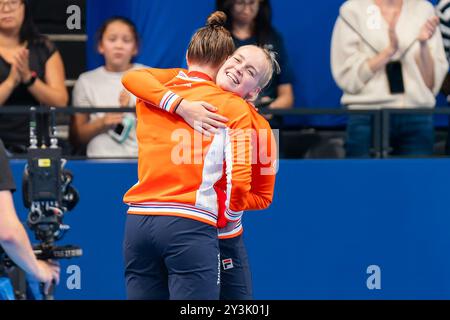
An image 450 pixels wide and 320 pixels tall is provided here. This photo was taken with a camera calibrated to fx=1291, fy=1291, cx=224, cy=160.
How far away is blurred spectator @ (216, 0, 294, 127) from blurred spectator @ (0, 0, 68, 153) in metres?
1.19

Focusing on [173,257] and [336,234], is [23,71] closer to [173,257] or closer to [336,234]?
[336,234]

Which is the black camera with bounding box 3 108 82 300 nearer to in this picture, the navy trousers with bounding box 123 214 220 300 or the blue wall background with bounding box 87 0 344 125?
the navy trousers with bounding box 123 214 220 300

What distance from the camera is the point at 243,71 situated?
18.7 feet

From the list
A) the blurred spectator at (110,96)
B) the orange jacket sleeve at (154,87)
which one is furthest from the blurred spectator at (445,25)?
the orange jacket sleeve at (154,87)

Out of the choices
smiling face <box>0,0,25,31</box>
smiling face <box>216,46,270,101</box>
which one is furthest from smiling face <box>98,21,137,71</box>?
smiling face <box>216,46,270,101</box>

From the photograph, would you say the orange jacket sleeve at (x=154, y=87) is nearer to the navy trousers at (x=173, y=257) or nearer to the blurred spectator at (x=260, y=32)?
the navy trousers at (x=173, y=257)

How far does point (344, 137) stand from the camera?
8.73 meters

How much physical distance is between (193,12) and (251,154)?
343cm

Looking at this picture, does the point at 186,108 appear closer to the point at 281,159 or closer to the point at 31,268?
the point at 31,268

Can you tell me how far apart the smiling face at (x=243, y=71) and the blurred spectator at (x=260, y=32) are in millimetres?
2745

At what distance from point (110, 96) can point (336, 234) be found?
5.74 feet

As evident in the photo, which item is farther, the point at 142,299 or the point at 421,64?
the point at 421,64

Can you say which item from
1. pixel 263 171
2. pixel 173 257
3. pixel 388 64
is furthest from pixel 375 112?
pixel 173 257
